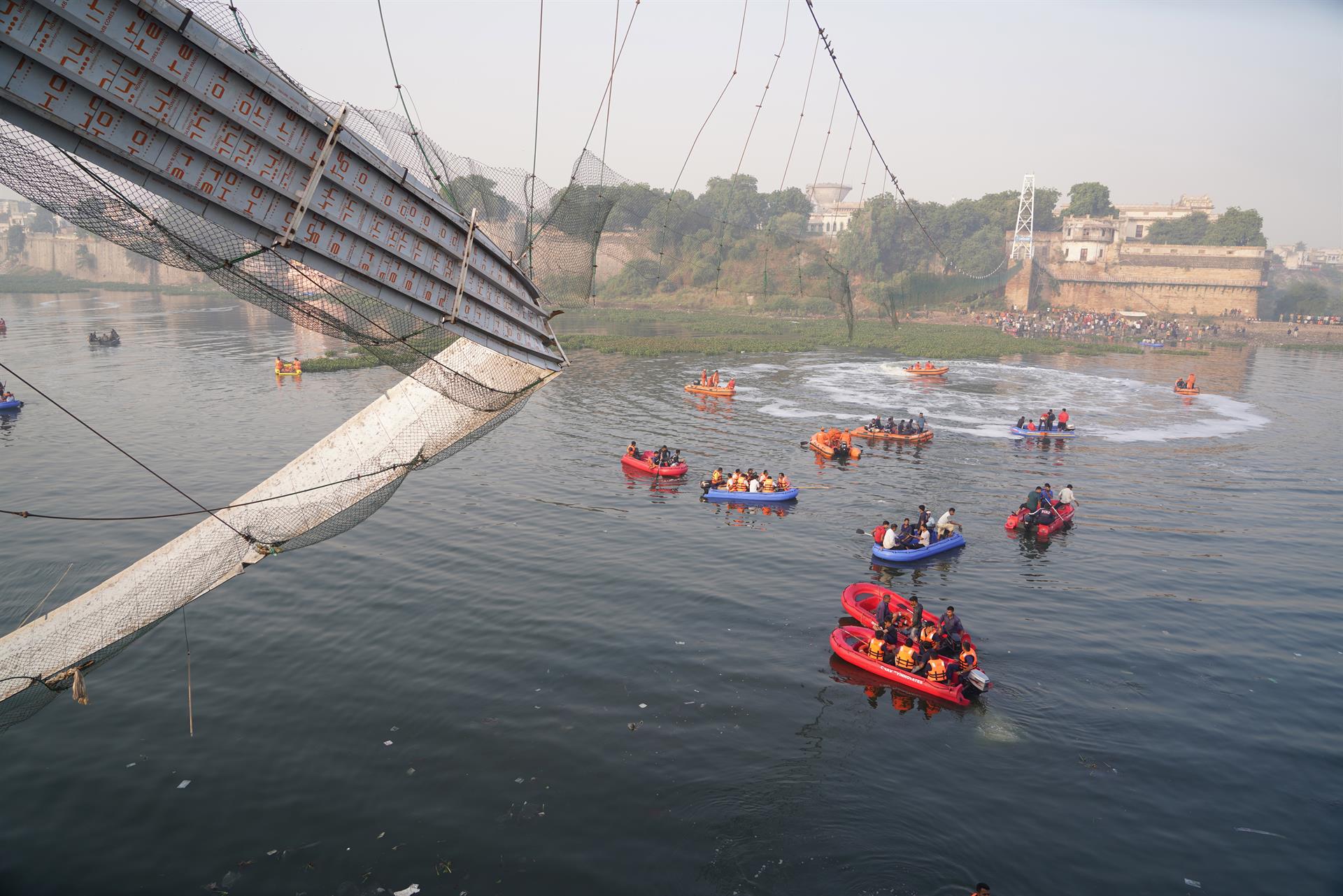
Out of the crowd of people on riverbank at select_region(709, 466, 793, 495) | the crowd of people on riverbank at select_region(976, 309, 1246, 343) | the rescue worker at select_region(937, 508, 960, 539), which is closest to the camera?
the rescue worker at select_region(937, 508, 960, 539)

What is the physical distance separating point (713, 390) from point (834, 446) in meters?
16.3

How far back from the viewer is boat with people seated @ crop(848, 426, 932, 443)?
4472cm

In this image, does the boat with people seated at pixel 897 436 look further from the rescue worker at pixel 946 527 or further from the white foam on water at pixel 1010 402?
the rescue worker at pixel 946 527

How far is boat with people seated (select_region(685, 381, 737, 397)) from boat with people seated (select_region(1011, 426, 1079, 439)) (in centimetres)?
1843

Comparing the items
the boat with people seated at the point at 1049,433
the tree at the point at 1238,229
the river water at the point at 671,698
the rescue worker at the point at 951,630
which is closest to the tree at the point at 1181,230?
the tree at the point at 1238,229

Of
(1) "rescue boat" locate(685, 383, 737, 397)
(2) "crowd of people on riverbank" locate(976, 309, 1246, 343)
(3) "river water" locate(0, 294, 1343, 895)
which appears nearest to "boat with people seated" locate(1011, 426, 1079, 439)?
(3) "river water" locate(0, 294, 1343, 895)

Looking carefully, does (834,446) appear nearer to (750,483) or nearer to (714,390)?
(750,483)

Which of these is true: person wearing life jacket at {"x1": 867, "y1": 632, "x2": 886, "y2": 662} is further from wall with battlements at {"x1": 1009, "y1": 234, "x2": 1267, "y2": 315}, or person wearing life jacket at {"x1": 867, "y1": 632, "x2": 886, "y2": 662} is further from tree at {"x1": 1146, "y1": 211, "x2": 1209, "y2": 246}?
tree at {"x1": 1146, "y1": 211, "x2": 1209, "y2": 246}

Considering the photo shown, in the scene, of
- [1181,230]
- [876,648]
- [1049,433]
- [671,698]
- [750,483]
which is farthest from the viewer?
[1181,230]

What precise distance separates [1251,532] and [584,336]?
6371 cm

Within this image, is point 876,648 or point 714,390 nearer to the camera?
point 876,648

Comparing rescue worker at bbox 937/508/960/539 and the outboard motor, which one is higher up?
rescue worker at bbox 937/508/960/539

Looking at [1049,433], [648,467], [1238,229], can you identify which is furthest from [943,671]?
[1238,229]

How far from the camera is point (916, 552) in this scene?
1093 inches
